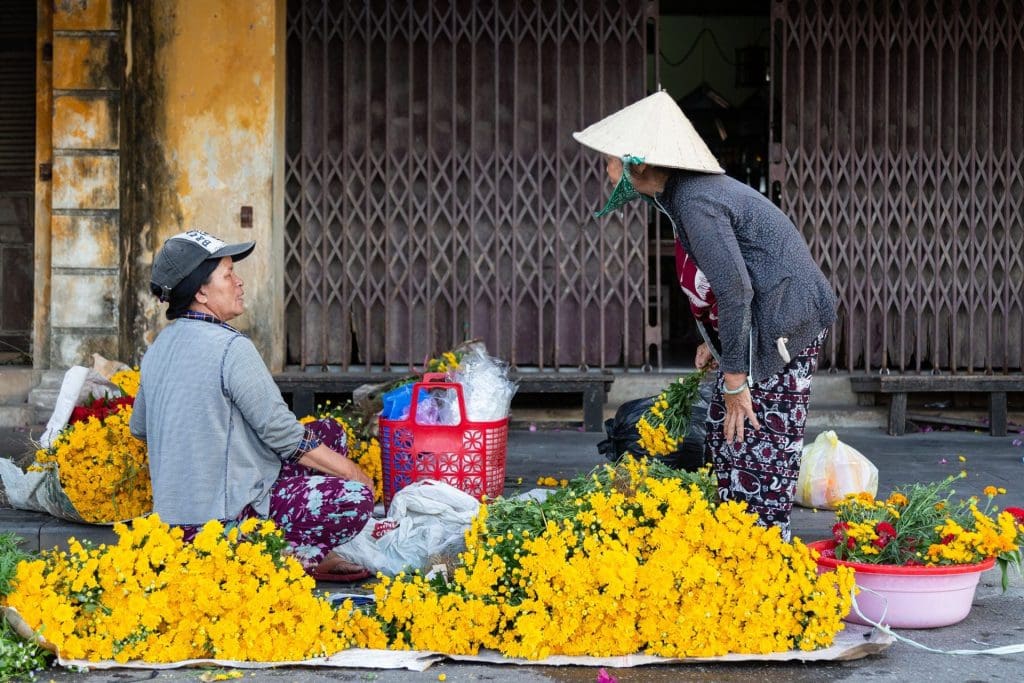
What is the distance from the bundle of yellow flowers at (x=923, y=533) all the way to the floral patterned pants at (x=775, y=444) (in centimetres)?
26

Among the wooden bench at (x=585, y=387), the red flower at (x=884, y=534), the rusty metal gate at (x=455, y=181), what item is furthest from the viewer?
the rusty metal gate at (x=455, y=181)

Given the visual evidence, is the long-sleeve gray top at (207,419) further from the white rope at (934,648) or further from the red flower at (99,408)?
the white rope at (934,648)

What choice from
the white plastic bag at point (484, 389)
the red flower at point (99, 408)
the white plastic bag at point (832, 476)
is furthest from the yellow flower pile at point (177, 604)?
the white plastic bag at point (832, 476)

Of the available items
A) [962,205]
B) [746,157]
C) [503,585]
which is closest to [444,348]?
[962,205]

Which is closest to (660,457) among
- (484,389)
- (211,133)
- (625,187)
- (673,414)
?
(673,414)

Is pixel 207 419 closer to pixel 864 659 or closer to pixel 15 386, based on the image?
pixel 864 659

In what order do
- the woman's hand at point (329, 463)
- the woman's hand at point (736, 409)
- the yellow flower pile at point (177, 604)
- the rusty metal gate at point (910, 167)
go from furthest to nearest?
the rusty metal gate at point (910, 167), the woman's hand at point (329, 463), the woman's hand at point (736, 409), the yellow flower pile at point (177, 604)

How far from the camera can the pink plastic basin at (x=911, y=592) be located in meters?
3.82

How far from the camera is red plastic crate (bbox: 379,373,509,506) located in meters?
4.82

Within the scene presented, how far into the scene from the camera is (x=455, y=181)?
7969 millimetres

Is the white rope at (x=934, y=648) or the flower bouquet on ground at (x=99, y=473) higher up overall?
Result: the flower bouquet on ground at (x=99, y=473)

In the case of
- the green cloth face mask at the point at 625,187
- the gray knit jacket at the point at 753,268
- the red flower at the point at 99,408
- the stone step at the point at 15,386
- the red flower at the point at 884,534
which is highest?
the green cloth face mask at the point at 625,187

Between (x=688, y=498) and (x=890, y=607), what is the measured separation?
848 mm

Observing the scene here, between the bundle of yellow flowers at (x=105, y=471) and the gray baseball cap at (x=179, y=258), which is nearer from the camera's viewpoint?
the gray baseball cap at (x=179, y=258)
